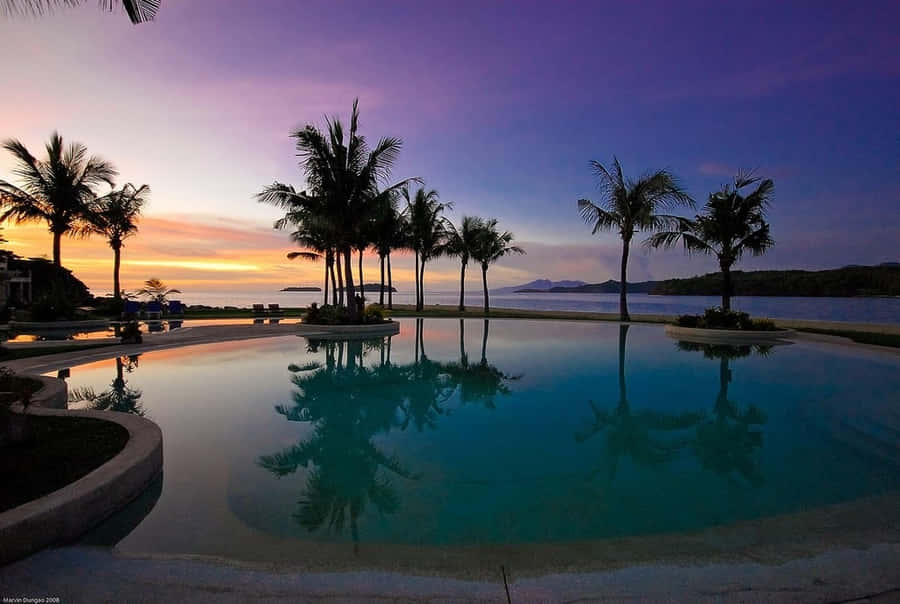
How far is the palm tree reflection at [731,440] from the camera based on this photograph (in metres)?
4.98

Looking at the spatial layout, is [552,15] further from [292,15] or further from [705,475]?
[705,475]

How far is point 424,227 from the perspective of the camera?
31625 mm

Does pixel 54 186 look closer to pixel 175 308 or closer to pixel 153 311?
pixel 153 311

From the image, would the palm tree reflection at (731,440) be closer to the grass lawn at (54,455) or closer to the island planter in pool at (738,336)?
the grass lawn at (54,455)

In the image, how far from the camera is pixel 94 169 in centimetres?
2208

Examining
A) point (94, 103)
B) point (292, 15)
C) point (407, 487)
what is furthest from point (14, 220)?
point (407, 487)

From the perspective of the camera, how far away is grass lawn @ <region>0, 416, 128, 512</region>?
10.8 ft

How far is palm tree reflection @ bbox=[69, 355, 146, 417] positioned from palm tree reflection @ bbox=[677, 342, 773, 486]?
825 cm

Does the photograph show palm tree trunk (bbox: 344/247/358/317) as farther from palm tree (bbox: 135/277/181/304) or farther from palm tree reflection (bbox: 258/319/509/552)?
palm tree (bbox: 135/277/181/304)

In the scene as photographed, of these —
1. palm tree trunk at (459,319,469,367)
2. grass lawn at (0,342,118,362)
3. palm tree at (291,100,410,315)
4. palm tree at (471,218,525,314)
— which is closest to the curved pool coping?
palm tree trunk at (459,319,469,367)

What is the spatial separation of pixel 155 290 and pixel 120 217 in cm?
510

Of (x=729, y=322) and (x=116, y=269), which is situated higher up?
(x=116, y=269)

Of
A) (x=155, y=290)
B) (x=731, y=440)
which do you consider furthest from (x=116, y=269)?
(x=731, y=440)

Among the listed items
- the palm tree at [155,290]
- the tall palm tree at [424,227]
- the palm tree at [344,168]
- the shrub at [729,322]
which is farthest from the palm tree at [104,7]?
the tall palm tree at [424,227]
